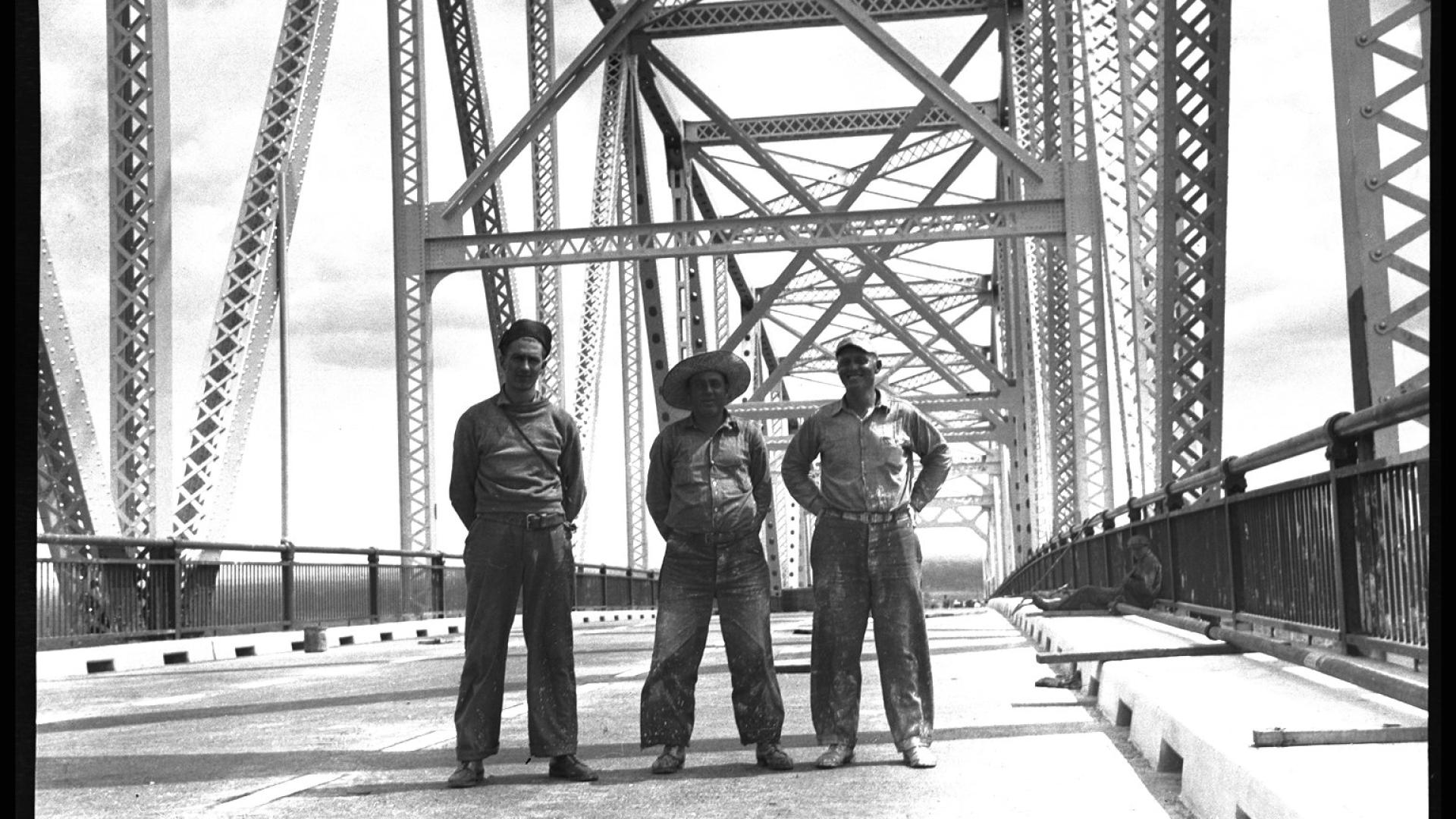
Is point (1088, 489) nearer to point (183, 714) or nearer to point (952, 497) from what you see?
point (183, 714)

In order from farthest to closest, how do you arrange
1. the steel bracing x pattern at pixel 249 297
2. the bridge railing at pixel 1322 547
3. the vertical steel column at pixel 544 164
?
1. the vertical steel column at pixel 544 164
2. the steel bracing x pattern at pixel 249 297
3. the bridge railing at pixel 1322 547

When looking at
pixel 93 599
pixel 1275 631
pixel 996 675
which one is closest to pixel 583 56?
pixel 93 599

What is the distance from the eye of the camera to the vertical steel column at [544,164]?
27.9 m

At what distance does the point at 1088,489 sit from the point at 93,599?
46.0 ft

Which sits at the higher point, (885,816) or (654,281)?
(654,281)

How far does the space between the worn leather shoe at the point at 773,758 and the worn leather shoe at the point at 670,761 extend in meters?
0.32

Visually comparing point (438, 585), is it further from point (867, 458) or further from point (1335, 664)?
point (1335, 664)

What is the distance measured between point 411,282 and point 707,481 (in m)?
17.5

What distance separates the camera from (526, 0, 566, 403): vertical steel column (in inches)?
1097

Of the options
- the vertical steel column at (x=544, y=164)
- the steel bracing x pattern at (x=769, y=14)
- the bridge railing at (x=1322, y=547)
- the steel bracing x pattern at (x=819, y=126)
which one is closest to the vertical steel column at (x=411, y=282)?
the vertical steel column at (x=544, y=164)

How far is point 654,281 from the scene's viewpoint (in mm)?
39594

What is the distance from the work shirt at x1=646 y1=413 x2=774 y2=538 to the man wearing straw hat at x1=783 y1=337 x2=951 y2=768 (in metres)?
0.21

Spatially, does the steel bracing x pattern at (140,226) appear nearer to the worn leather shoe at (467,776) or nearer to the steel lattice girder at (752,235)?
the steel lattice girder at (752,235)

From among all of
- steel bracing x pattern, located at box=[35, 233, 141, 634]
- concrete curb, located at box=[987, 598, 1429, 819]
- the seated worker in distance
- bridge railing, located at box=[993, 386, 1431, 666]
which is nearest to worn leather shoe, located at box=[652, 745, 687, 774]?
concrete curb, located at box=[987, 598, 1429, 819]
